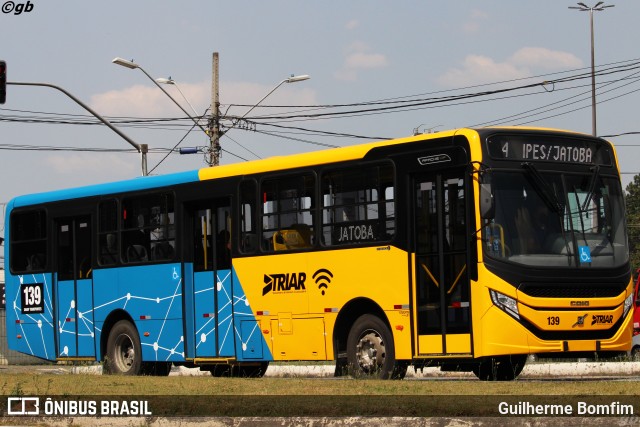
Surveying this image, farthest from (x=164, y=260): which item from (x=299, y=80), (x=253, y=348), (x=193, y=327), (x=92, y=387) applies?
(x=299, y=80)

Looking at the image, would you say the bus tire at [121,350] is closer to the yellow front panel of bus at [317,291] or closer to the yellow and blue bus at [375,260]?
the yellow and blue bus at [375,260]

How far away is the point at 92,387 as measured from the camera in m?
16.0

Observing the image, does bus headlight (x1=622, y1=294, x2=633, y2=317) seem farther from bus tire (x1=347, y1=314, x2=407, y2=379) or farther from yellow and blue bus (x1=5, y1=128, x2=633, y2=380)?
bus tire (x1=347, y1=314, x2=407, y2=379)

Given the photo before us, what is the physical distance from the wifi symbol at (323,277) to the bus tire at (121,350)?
489 cm

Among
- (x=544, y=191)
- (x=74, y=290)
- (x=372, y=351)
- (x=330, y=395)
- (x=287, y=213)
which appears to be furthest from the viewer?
(x=74, y=290)

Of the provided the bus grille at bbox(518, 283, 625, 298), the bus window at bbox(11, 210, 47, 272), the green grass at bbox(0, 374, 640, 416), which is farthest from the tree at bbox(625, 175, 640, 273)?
the green grass at bbox(0, 374, 640, 416)

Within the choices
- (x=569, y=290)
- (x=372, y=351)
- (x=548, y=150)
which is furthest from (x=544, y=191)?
(x=372, y=351)

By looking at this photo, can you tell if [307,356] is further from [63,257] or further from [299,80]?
[299,80]

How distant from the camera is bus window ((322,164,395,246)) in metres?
17.8

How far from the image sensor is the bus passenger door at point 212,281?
806 inches

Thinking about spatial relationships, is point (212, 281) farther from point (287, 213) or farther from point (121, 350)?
point (121, 350)

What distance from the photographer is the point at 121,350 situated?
2275 centimetres

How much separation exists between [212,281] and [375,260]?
3879mm

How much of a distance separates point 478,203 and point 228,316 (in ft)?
18.0
